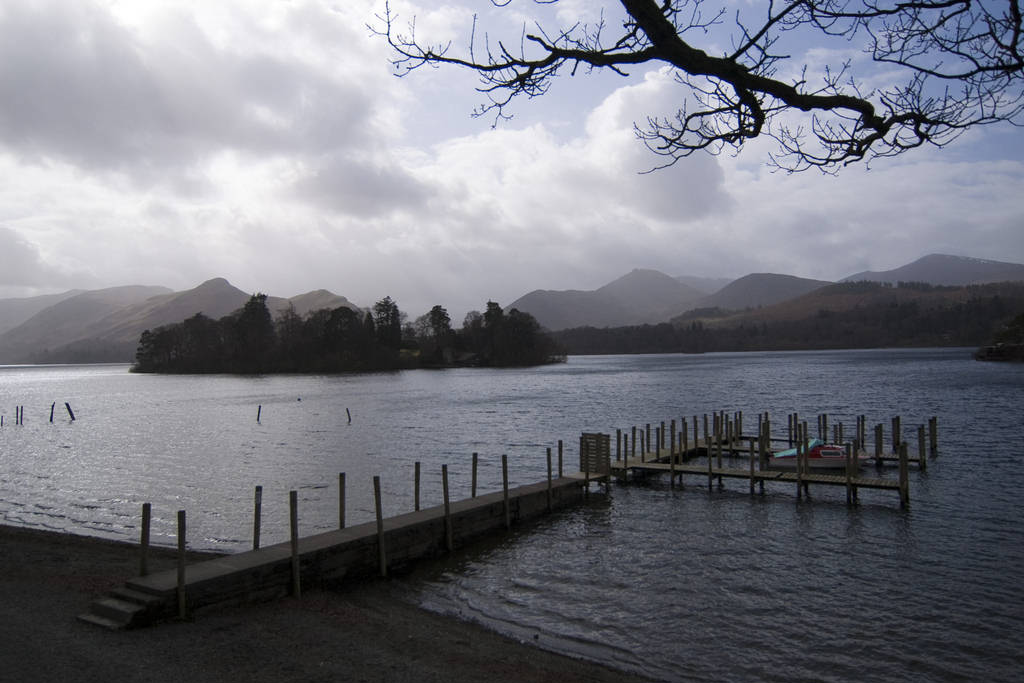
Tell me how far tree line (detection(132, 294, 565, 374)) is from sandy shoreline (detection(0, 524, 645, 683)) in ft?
517

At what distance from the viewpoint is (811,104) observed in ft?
13.9

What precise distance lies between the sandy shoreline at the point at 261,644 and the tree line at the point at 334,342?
15769 centimetres

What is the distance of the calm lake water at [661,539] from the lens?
13141 mm

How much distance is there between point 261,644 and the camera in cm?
1100

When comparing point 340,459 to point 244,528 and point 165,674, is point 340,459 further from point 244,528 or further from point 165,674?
point 165,674

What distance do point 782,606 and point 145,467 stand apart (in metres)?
34.3

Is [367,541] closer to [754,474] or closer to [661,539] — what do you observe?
[661,539]

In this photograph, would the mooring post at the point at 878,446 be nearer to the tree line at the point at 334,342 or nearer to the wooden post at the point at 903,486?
the wooden post at the point at 903,486

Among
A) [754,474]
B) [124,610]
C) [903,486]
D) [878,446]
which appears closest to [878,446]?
[878,446]

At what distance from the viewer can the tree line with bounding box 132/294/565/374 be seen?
553ft

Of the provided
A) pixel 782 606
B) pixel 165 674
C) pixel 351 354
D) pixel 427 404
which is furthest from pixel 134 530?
pixel 351 354

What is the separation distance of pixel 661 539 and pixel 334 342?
156 m

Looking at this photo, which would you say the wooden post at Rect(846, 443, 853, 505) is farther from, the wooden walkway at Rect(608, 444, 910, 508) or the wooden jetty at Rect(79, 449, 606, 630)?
the wooden jetty at Rect(79, 449, 606, 630)

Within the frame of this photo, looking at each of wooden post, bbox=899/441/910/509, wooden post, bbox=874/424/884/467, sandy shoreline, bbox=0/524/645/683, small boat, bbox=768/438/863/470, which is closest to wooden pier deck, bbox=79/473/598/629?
sandy shoreline, bbox=0/524/645/683
